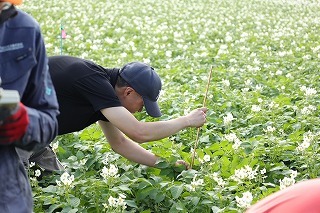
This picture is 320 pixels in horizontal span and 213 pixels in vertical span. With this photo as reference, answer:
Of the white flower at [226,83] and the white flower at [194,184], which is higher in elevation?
the white flower at [194,184]

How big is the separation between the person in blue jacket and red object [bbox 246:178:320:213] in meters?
0.81

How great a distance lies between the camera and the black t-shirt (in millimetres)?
4008

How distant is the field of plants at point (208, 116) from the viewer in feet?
13.3

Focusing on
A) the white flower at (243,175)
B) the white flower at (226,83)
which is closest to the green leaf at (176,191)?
the white flower at (243,175)

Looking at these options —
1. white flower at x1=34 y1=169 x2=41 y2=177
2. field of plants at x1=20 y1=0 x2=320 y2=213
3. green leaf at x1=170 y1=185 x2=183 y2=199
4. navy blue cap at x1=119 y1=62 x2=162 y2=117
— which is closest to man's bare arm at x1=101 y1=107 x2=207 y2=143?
navy blue cap at x1=119 y1=62 x2=162 y2=117

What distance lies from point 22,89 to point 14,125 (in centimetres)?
27

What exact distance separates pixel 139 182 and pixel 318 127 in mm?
2124

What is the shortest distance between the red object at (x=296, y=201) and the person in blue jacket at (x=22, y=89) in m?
0.81

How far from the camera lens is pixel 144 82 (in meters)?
4.16

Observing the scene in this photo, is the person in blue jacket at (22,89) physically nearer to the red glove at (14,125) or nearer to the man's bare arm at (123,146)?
the red glove at (14,125)

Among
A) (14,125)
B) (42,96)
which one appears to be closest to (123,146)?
(42,96)

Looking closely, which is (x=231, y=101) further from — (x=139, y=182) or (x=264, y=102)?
(x=139, y=182)

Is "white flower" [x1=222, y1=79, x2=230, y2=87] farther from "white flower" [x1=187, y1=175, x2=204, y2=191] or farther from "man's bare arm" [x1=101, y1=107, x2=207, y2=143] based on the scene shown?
"white flower" [x1=187, y1=175, x2=204, y2=191]

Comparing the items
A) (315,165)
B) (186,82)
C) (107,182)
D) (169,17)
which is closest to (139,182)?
(107,182)
